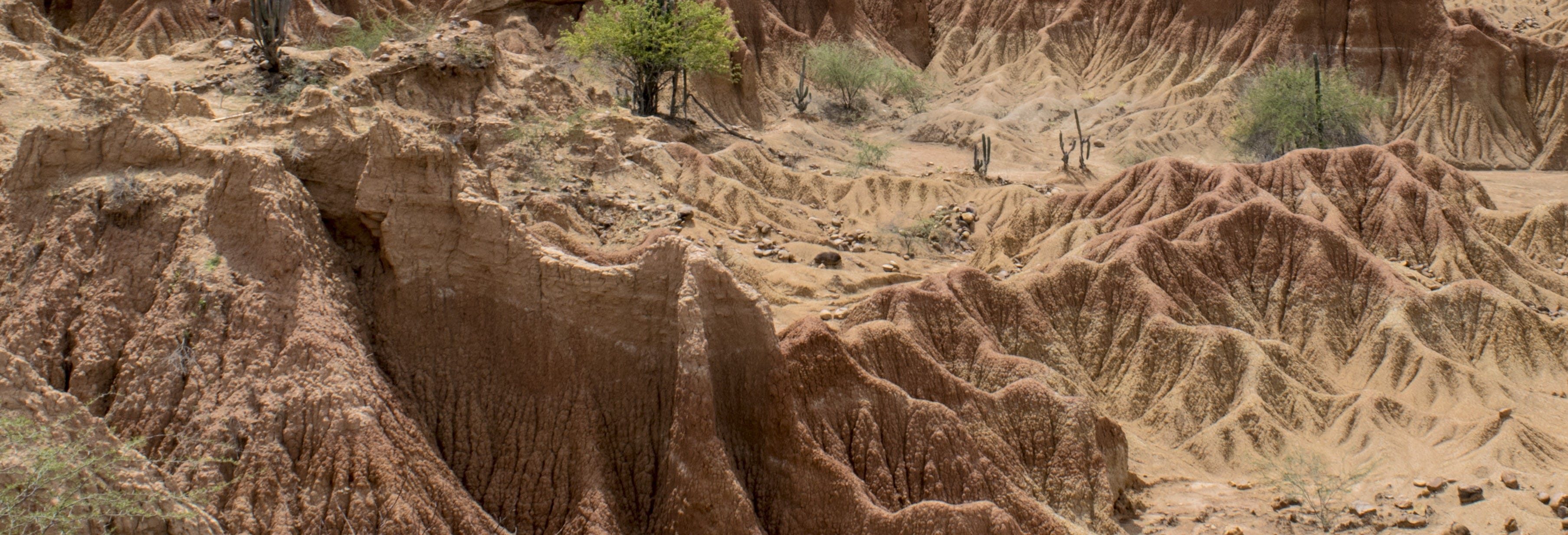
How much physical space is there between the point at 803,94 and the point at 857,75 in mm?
4288

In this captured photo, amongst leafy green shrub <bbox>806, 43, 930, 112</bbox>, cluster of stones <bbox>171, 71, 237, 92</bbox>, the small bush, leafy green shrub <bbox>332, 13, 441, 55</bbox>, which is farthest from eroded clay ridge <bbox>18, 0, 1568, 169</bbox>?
the small bush

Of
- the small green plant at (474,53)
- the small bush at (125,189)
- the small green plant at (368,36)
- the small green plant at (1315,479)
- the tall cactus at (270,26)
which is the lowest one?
the small green plant at (1315,479)

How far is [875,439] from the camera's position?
12.8 meters

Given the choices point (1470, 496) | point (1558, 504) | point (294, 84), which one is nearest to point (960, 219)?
point (1470, 496)

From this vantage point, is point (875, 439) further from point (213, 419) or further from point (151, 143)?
point (151, 143)

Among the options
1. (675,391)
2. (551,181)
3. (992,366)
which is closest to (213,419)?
(675,391)

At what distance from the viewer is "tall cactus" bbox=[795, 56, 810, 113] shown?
54.0 m

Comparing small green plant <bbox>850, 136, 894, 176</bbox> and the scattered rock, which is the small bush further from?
small green plant <bbox>850, 136, 894, 176</bbox>

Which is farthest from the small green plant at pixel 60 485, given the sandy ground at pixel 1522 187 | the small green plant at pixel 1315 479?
the sandy ground at pixel 1522 187

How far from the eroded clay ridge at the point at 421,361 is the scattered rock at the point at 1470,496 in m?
9.26

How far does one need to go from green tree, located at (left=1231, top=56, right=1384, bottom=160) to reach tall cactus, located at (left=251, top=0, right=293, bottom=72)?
124 feet

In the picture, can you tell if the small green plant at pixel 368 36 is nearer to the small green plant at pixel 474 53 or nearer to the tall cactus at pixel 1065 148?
the small green plant at pixel 474 53

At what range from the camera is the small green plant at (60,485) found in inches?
307

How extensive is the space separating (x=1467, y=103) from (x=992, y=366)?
1826 inches
